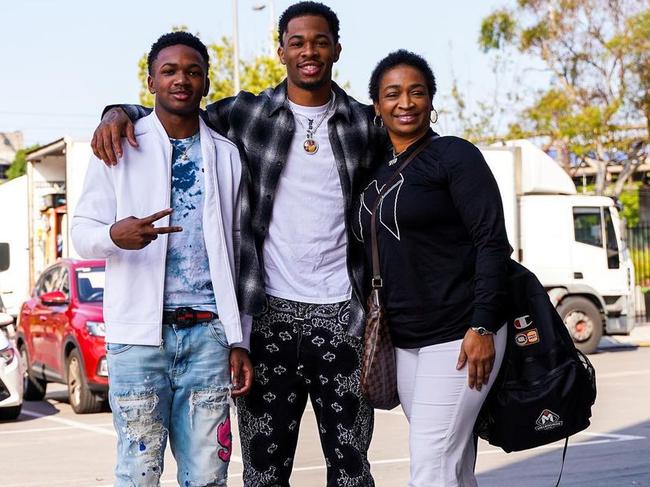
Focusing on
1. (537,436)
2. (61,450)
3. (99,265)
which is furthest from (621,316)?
(537,436)

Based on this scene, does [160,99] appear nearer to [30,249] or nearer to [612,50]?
[30,249]

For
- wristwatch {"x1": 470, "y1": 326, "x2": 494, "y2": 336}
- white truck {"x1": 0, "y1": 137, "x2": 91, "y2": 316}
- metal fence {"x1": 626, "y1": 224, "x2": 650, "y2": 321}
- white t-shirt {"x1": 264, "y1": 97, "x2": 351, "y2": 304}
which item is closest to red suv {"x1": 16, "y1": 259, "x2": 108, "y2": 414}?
white truck {"x1": 0, "y1": 137, "x2": 91, "y2": 316}

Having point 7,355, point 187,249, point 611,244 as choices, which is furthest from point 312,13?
point 611,244

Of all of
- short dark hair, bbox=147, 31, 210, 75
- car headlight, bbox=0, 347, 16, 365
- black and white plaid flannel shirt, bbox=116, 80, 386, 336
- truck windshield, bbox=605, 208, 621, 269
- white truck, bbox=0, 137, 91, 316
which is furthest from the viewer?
truck windshield, bbox=605, 208, 621, 269

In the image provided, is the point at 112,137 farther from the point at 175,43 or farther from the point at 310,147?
the point at 310,147

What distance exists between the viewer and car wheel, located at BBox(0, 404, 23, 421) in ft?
40.7

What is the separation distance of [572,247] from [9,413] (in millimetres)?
9659

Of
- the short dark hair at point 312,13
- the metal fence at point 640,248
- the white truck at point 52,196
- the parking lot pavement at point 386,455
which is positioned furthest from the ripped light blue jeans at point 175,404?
the metal fence at point 640,248

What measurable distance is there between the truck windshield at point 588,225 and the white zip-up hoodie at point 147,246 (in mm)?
14943

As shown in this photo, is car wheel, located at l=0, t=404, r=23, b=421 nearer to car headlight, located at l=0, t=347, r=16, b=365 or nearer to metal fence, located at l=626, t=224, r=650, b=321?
car headlight, located at l=0, t=347, r=16, b=365

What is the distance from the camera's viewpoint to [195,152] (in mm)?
4469

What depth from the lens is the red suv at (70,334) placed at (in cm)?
1216

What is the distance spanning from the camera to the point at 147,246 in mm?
4316

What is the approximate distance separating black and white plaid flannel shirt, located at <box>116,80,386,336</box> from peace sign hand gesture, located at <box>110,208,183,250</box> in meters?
0.58
